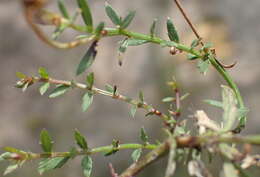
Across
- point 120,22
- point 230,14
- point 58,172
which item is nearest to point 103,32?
point 120,22

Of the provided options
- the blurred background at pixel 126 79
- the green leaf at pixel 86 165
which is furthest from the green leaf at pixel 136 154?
the blurred background at pixel 126 79

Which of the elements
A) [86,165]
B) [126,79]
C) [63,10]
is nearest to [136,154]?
[86,165]

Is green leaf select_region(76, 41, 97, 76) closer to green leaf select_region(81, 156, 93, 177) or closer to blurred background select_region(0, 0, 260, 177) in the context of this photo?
green leaf select_region(81, 156, 93, 177)

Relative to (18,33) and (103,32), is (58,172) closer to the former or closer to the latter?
(18,33)

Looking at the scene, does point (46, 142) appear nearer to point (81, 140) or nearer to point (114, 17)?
point (81, 140)

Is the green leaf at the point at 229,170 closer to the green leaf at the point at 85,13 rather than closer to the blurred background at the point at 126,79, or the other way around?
the green leaf at the point at 85,13

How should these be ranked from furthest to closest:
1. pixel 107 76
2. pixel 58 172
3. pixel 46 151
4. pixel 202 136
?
1. pixel 107 76
2. pixel 58 172
3. pixel 46 151
4. pixel 202 136
